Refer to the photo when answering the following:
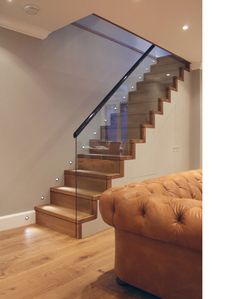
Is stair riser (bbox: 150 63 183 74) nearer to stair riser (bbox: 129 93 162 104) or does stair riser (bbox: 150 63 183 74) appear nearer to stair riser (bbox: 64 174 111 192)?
stair riser (bbox: 129 93 162 104)

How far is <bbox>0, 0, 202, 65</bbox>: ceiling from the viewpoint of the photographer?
315cm

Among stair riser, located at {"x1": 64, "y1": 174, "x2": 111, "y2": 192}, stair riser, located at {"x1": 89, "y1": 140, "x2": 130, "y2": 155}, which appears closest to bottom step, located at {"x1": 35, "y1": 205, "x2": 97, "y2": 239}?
stair riser, located at {"x1": 64, "y1": 174, "x2": 111, "y2": 192}

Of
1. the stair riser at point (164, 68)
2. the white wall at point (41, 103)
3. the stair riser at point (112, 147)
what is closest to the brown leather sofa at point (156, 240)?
the stair riser at point (112, 147)

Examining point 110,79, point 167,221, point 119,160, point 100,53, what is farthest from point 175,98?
point 167,221

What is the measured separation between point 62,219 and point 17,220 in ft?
2.29

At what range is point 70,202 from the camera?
399cm

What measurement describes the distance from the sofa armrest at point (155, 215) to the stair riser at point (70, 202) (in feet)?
4.85

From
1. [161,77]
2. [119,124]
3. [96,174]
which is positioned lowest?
[96,174]

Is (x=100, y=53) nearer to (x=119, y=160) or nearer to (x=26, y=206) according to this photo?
(x=119, y=160)

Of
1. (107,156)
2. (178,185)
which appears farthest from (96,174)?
(178,185)

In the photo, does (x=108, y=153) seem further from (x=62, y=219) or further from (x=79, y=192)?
(x=62, y=219)

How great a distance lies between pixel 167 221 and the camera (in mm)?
1762

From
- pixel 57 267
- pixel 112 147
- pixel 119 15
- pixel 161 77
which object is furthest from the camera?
pixel 161 77

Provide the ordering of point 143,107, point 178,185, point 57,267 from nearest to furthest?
point 57,267 → point 178,185 → point 143,107
